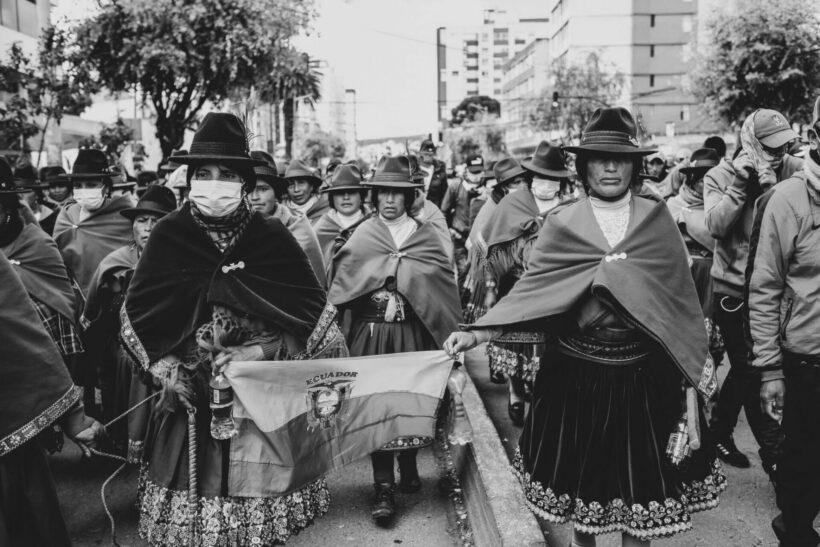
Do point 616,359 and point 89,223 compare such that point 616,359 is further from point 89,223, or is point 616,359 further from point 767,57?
point 767,57

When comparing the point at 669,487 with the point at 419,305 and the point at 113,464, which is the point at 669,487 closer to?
the point at 419,305

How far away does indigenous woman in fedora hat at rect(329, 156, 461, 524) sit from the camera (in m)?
5.47

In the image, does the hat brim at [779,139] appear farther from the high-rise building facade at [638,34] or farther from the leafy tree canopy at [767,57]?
the high-rise building facade at [638,34]

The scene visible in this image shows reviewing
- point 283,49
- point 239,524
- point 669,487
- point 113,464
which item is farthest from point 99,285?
point 283,49

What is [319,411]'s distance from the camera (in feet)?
14.7

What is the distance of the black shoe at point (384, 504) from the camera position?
5090mm

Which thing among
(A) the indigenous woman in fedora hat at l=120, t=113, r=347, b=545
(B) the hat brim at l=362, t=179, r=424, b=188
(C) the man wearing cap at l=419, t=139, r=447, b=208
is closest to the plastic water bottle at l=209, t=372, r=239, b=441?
(A) the indigenous woman in fedora hat at l=120, t=113, r=347, b=545

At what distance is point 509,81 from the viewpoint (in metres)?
116

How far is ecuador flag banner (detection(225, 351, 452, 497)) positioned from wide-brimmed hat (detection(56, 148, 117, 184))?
4.20 metres

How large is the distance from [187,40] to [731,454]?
705 inches

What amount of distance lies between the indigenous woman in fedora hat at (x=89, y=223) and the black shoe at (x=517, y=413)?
396cm

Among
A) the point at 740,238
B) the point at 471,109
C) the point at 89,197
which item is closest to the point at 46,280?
the point at 89,197

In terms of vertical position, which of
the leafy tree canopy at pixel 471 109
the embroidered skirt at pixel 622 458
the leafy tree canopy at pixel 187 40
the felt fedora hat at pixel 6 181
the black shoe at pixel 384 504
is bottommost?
the black shoe at pixel 384 504

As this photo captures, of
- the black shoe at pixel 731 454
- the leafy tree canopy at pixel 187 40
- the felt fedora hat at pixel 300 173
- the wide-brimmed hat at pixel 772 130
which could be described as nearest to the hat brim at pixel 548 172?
the wide-brimmed hat at pixel 772 130
